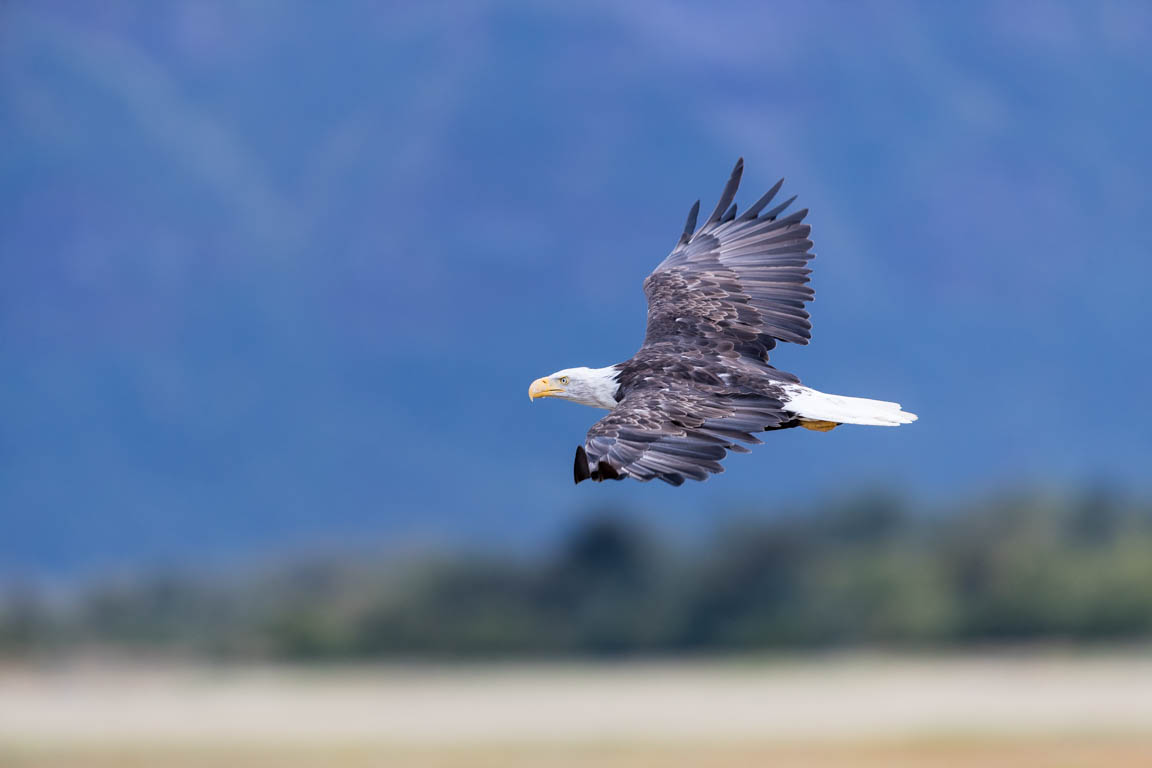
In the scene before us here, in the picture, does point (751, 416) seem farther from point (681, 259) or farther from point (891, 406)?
point (681, 259)

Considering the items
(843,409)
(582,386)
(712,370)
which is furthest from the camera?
(582,386)

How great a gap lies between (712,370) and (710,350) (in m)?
0.59

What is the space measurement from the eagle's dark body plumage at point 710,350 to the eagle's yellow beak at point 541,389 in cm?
66

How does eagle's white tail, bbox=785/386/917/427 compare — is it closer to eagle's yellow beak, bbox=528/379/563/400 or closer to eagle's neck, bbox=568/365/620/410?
eagle's neck, bbox=568/365/620/410

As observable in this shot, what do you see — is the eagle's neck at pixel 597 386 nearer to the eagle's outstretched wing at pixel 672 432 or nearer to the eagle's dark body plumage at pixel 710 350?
the eagle's dark body plumage at pixel 710 350

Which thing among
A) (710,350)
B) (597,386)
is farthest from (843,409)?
(597,386)

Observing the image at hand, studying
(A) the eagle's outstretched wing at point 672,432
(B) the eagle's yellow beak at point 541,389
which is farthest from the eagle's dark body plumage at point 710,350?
(B) the eagle's yellow beak at point 541,389

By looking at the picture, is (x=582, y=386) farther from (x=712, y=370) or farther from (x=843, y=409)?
(x=843, y=409)

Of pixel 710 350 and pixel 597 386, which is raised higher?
pixel 710 350

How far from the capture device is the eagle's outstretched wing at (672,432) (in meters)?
9.38

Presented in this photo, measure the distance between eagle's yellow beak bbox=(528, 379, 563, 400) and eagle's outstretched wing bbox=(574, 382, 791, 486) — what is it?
103 centimetres

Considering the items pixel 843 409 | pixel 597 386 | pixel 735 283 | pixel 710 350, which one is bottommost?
pixel 843 409

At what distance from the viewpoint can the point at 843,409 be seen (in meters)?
10.8

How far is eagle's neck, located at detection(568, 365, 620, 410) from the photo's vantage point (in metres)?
11.4
